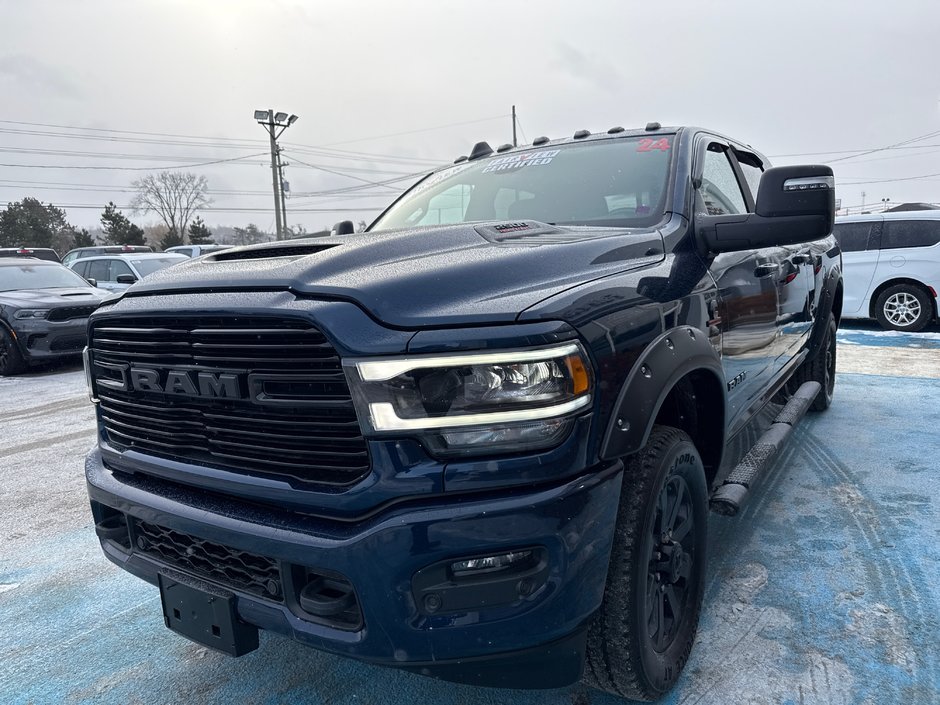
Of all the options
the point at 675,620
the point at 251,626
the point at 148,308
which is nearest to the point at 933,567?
the point at 675,620

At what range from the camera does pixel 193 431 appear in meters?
1.89

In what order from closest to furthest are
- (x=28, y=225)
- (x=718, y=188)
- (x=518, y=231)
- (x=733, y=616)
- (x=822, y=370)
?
1. (x=518, y=231)
2. (x=733, y=616)
3. (x=718, y=188)
4. (x=822, y=370)
5. (x=28, y=225)

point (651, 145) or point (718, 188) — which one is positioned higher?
point (651, 145)

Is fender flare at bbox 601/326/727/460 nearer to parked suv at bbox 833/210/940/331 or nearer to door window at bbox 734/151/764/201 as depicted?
door window at bbox 734/151/764/201

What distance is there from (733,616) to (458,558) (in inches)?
59.2

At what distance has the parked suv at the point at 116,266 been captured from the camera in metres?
12.8

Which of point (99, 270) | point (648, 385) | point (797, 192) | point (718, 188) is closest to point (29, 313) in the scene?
point (99, 270)

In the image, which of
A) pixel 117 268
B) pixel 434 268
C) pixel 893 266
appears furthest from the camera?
pixel 117 268

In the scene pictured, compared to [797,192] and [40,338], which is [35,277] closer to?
[40,338]

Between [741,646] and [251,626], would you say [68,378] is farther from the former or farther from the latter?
[741,646]

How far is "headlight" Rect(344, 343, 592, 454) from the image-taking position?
5.00 feet

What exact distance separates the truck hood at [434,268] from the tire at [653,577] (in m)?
0.56

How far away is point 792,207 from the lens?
2.12 m

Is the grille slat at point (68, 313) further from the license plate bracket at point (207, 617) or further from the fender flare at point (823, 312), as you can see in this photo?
the fender flare at point (823, 312)
